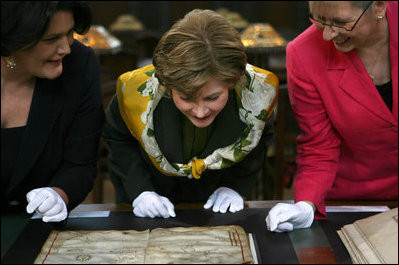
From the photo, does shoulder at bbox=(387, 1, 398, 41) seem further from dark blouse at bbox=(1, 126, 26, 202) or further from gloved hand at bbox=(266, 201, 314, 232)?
dark blouse at bbox=(1, 126, 26, 202)

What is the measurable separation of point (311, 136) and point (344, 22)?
1.45ft

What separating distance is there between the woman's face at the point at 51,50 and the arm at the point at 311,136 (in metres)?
0.71

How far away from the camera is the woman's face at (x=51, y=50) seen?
5.67 ft

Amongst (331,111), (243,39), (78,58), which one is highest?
(78,58)

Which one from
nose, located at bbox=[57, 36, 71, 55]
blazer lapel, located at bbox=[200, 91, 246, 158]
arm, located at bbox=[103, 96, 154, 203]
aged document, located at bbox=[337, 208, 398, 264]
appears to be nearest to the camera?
aged document, located at bbox=[337, 208, 398, 264]

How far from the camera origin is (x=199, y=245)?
161 cm

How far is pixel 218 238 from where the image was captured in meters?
1.66

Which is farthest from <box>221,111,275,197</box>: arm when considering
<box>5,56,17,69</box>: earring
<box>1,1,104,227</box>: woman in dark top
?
<box>5,56,17,69</box>: earring

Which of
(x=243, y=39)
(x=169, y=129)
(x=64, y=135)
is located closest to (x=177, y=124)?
(x=169, y=129)

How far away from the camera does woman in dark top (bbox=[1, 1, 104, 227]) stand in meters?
1.81

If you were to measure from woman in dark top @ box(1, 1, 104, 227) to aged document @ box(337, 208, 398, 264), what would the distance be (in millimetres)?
815

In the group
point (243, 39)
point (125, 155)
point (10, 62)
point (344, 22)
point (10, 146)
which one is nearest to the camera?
point (344, 22)

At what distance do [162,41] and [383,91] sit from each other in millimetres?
736

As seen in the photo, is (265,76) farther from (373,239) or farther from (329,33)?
(373,239)
